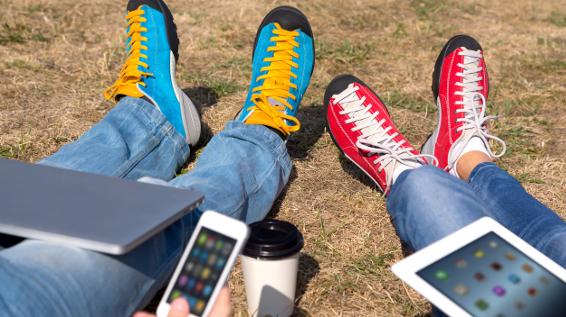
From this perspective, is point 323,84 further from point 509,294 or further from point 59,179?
point 509,294

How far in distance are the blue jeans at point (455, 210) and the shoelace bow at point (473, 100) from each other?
574 millimetres

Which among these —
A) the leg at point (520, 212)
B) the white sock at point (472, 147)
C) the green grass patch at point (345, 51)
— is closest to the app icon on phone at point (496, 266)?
the leg at point (520, 212)

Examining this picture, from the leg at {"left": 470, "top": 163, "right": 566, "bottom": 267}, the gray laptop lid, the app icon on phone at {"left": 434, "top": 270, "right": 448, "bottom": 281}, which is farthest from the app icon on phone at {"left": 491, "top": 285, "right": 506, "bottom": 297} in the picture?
the gray laptop lid

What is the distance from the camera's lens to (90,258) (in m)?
1.50

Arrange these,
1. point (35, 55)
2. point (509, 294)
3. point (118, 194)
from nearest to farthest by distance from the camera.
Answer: point (509, 294) < point (118, 194) < point (35, 55)

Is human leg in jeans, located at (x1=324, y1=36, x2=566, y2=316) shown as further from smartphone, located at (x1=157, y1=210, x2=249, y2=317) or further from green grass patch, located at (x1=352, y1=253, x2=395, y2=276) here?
smartphone, located at (x1=157, y1=210, x2=249, y2=317)

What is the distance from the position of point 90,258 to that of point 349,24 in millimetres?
3405

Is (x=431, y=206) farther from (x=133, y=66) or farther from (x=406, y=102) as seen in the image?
(x=406, y=102)

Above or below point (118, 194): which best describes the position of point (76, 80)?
below

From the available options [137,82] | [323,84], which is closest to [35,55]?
[137,82]

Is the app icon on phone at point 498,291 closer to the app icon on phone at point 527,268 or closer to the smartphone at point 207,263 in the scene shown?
the app icon on phone at point 527,268

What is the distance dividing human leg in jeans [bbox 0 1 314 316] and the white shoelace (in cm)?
25

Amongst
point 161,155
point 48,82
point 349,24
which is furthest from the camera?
point 349,24

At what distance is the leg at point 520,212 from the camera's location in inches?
73.0
